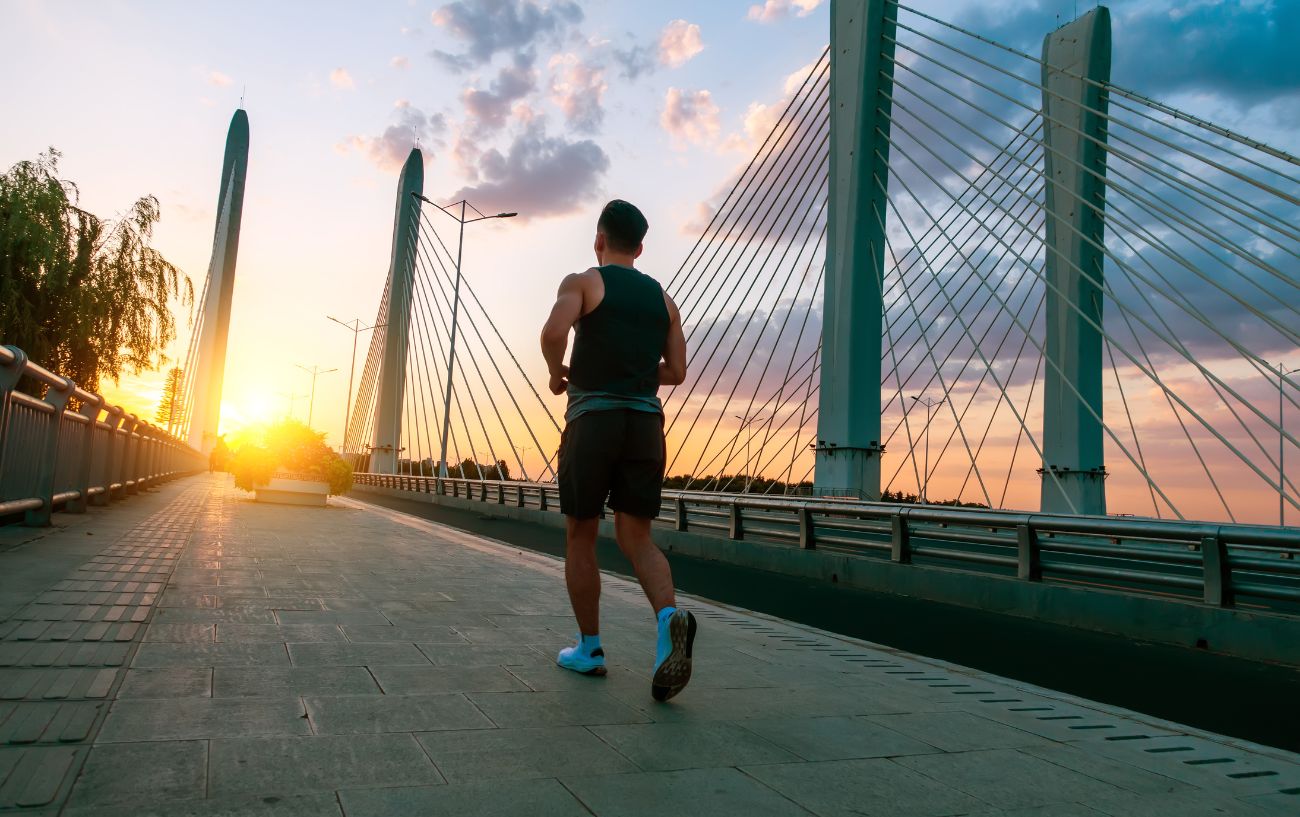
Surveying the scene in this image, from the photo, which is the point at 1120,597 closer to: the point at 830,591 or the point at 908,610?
the point at 908,610

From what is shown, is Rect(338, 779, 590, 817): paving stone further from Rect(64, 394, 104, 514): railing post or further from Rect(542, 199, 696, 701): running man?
Rect(64, 394, 104, 514): railing post

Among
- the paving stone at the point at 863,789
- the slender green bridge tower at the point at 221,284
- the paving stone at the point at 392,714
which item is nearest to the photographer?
the paving stone at the point at 863,789

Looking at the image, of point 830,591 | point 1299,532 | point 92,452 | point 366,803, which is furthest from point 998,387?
point 366,803

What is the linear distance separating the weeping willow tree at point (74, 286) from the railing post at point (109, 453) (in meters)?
7.13

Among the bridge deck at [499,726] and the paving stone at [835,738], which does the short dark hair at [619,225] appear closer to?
the bridge deck at [499,726]

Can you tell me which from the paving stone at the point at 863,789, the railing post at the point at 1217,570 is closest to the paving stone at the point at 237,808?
the paving stone at the point at 863,789

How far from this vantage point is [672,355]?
420 centimetres

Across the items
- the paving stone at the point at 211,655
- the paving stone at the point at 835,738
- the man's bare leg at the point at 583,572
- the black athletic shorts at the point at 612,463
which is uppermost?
the black athletic shorts at the point at 612,463

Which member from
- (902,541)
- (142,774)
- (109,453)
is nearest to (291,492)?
(109,453)

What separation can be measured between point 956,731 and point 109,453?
13.1 meters

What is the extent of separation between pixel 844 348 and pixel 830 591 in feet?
22.1

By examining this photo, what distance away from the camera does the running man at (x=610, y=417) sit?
3883 mm

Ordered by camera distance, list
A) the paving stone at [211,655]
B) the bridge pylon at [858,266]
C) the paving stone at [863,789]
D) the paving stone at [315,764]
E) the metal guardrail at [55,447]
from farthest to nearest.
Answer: the bridge pylon at [858,266]
the metal guardrail at [55,447]
the paving stone at [211,655]
the paving stone at [863,789]
the paving stone at [315,764]

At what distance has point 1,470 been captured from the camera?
7504mm
